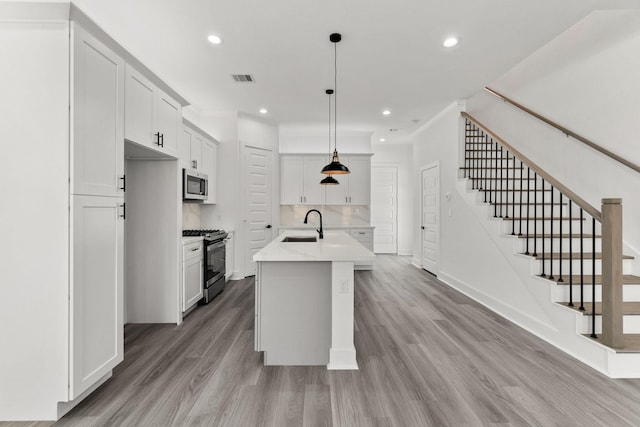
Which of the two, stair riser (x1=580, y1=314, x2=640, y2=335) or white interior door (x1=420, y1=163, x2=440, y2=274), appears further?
white interior door (x1=420, y1=163, x2=440, y2=274)

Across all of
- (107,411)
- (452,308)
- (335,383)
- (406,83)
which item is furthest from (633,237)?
(107,411)

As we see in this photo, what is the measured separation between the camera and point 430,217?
593cm

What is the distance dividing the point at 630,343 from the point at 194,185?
4.70 meters

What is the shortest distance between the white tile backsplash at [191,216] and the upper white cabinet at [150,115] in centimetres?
163

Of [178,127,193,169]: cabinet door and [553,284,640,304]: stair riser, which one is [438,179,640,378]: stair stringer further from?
[178,127,193,169]: cabinet door

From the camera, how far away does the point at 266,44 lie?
10.1 feet

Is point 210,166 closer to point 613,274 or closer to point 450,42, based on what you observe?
point 450,42

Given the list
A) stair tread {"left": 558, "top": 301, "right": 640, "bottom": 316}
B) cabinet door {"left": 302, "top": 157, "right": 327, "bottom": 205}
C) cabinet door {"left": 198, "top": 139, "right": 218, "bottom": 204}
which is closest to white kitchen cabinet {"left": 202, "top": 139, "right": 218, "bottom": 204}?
cabinet door {"left": 198, "top": 139, "right": 218, "bottom": 204}

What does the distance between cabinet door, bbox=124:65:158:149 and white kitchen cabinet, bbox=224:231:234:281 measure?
235 centimetres

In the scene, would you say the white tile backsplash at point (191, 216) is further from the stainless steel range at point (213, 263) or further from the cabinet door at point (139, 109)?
the cabinet door at point (139, 109)

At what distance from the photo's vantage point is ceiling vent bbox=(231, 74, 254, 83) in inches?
151

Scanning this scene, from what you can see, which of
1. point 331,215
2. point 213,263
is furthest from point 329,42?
point 331,215
